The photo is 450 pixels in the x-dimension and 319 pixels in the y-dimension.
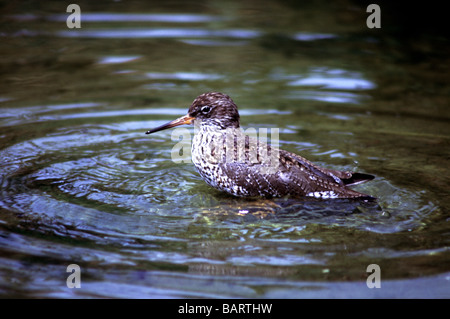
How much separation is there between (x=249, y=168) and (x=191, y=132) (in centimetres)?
280

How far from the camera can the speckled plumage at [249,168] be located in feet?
23.3

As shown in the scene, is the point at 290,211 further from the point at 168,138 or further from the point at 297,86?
the point at 297,86

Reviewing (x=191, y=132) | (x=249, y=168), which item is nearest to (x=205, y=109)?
(x=249, y=168)

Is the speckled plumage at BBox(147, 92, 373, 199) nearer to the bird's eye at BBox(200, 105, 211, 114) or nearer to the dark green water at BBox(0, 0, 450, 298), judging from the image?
the bird's eye at BBox(200, 105, 211, 114)

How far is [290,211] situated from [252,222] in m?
0.54

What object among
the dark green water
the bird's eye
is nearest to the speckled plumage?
the bird's eye

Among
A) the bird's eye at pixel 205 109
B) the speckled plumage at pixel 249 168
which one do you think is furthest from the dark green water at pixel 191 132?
the bird's eye at pixel 205 109

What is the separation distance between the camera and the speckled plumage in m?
7.09

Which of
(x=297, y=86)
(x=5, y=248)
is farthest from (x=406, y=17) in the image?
(x=5, y=248)

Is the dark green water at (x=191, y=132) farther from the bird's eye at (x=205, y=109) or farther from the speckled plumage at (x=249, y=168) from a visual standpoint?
the bird's eye at (x=205, y=109)

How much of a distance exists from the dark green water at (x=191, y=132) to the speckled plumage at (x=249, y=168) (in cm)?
17

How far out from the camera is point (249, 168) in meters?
7.16

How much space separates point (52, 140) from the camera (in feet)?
29.1

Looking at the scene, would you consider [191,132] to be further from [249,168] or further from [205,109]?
[249,168]
